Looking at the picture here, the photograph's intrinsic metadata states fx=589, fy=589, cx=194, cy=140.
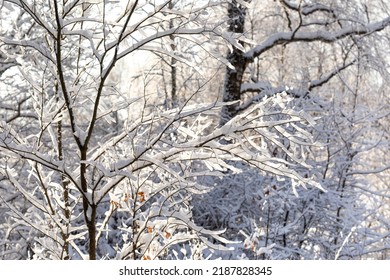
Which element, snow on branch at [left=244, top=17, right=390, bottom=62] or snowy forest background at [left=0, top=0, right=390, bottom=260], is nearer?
snowy forest background at [left=0, top=0, right=390, bottom=260]

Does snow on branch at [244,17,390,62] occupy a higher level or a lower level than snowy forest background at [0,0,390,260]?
higher

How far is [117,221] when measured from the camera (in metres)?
7.04

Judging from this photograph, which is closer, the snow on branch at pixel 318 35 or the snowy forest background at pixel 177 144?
the snowy forest background at pixel 177 144

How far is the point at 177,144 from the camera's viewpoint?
2.75 m

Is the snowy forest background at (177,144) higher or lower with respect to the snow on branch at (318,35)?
lower

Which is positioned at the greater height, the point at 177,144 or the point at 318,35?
the point at 318,35

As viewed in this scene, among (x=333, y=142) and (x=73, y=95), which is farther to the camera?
(x=333, y=142)

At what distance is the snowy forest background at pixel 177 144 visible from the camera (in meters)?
2.76

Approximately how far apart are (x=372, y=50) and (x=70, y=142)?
499 cm

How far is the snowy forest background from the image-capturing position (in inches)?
109

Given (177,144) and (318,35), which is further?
(318,35)
